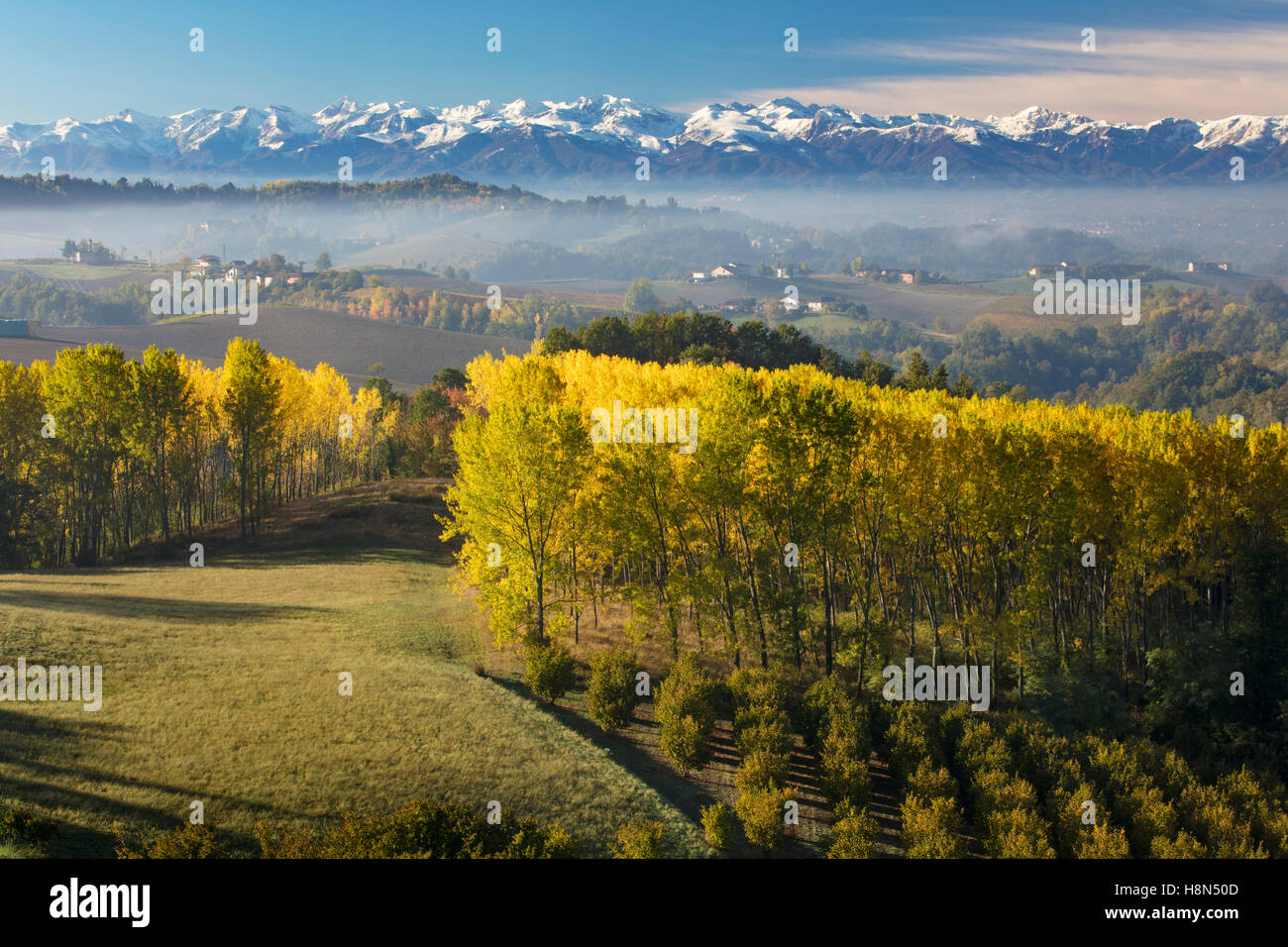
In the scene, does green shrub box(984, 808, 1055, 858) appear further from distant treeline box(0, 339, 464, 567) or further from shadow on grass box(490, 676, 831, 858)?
distant treeline box(0, 339, 464, 567)

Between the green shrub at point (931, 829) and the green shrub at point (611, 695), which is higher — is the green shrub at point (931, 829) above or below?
below

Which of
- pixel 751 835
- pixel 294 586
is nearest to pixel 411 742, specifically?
pixel 751 835

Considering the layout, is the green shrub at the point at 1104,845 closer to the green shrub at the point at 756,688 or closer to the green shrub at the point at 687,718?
the green shrub at the point at 756,688

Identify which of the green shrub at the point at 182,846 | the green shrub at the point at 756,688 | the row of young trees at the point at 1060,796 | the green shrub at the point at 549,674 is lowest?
the row of young trees at the point at 1060,796

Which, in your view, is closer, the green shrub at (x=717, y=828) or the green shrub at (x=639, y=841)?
the green shrub at (x=639, y=841)

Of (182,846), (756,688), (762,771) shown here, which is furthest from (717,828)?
(182,846)

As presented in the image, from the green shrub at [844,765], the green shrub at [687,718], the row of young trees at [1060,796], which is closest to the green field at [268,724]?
the green shrub at [687,718]

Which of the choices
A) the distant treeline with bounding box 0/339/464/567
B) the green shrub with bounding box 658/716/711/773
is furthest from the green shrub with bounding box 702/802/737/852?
the distant treeline with bounding box 0/339/464/567
